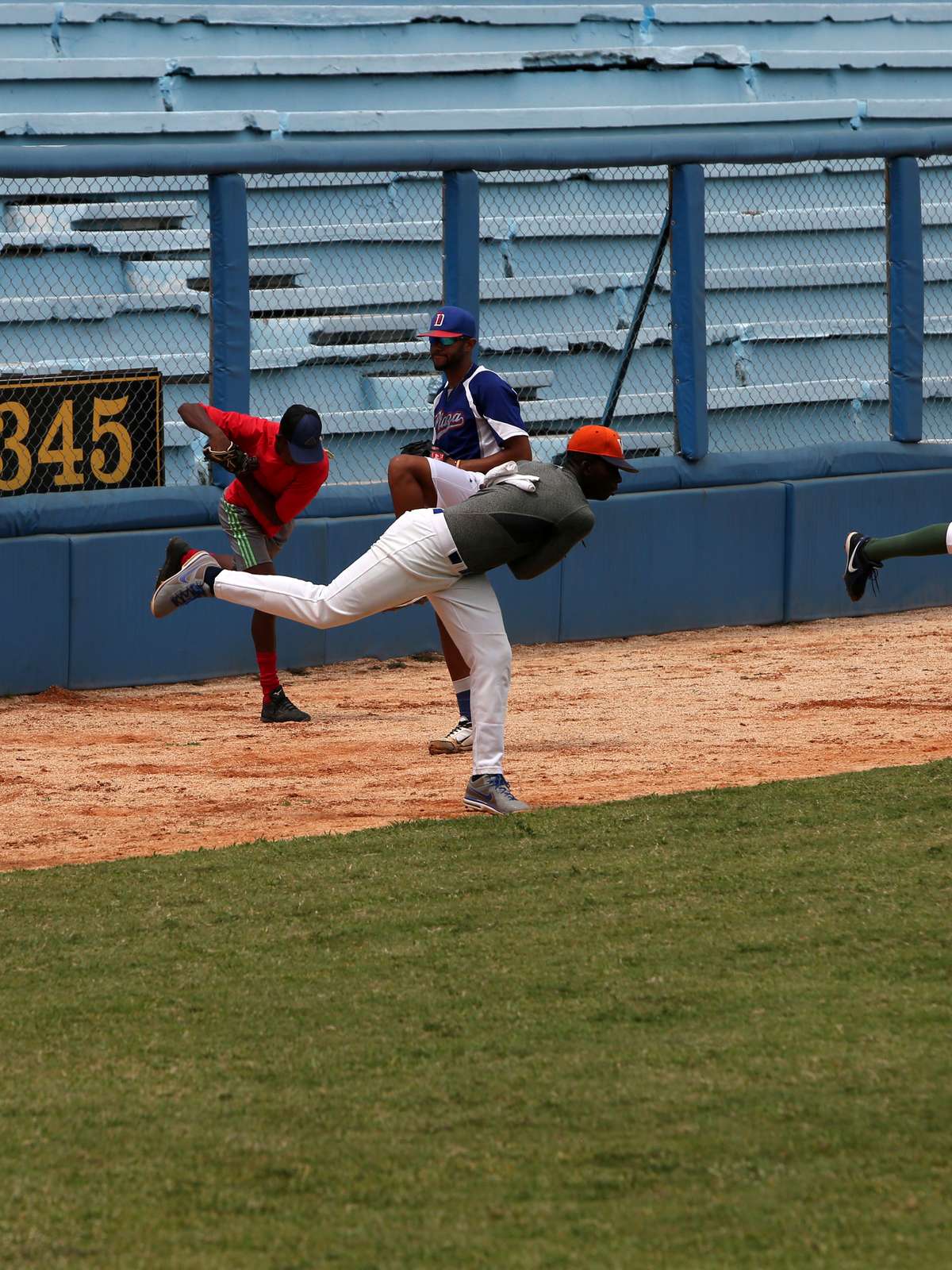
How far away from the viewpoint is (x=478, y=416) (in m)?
8.35

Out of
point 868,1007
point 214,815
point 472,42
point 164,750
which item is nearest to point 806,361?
point 472,42

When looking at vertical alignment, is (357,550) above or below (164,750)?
above

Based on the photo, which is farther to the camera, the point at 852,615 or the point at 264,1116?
the point at 852,615

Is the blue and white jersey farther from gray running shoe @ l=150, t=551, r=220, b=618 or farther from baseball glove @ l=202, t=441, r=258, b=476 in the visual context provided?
gray running shoe @ l=150, t=551, r=220, b=618

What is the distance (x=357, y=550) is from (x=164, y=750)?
7.92 ft

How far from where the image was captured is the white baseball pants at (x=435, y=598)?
6488 mm

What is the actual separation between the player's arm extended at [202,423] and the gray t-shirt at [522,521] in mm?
2410

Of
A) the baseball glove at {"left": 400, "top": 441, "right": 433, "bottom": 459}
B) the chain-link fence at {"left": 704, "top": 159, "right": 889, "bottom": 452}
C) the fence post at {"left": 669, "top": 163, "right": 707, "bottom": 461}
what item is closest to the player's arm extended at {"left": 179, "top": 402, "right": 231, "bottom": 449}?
the baseball glove at {"left": 400, "top": 441, "right": 433, "bottom": 459}

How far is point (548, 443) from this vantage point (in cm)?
1177

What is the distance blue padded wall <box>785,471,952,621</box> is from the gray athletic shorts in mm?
3789

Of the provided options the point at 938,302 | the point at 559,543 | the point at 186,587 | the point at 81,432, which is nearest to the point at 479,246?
the point at 81,432

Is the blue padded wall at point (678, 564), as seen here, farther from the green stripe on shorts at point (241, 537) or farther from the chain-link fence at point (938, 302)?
the green stripe on shorts at point (241, 537)

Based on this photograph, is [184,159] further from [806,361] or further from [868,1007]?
[868,1007]

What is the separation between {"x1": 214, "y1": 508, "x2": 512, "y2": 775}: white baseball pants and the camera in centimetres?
649
